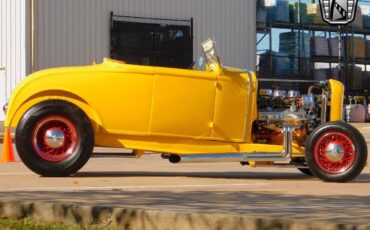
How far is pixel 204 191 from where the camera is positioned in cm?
876

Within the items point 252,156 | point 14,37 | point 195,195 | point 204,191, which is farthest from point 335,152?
point 14,37

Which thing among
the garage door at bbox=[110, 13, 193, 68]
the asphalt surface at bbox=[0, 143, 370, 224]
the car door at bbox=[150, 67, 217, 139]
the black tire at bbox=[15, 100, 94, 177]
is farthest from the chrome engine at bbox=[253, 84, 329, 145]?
the garage door at bbox=[110, 13, 193, 68]

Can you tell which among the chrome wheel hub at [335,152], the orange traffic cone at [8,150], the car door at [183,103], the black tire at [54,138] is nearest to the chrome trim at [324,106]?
the chrome wheel hub at [335,152]

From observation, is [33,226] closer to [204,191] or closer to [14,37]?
[204,191]

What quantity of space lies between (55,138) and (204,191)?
246 centimetres

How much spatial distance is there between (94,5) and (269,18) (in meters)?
10.1

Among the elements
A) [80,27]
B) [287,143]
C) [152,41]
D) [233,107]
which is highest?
[80,27]

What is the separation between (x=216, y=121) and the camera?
404 inches

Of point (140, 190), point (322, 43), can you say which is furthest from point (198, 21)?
point (140, 190)

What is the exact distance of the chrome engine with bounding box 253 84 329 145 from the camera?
10.6m

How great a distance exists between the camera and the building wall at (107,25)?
32875 millimetres

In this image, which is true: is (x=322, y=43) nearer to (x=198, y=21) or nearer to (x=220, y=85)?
(x=198, y=21)

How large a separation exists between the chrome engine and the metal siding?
23.4 meters

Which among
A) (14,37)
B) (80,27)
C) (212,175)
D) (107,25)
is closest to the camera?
(212,175)
